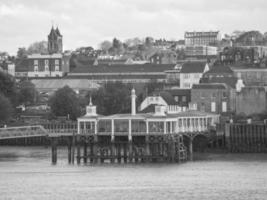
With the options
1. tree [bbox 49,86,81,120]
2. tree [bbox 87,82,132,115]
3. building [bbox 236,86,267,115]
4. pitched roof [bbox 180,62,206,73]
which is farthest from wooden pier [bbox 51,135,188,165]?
pitched roof [bbox 180,62,206,73]

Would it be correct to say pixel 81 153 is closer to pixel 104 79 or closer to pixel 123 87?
pixel 123 87

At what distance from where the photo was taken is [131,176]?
3529 inches

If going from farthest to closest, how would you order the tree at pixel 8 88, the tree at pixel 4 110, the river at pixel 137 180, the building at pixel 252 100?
the tree at pixel 8 88, the tree at pixel 4 110, the building at pixel 252 100, the river at pixel 137 180

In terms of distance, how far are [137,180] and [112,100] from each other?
58647mm

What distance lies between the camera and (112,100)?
14562 centimetres

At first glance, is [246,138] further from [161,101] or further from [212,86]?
[212,86]

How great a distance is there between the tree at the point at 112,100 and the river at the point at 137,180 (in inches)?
1389

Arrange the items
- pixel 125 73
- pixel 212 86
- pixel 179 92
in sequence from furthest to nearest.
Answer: pixel 125 73 → pixel 179 92 → pixel 212 86

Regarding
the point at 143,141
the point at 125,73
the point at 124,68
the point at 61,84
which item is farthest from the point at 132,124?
the point at 124,68

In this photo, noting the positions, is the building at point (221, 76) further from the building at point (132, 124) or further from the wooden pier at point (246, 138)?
the building at point (132, 124)

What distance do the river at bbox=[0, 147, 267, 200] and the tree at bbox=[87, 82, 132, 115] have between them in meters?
35.3

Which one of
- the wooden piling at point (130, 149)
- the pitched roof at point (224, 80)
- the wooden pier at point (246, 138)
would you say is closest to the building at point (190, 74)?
the pitched roof at point (224, 80)

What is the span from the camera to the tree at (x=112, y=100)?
467 feet

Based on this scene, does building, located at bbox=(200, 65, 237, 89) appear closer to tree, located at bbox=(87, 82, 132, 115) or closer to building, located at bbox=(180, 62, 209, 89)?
building, located at bbox=(180, 62, 209, 89)
